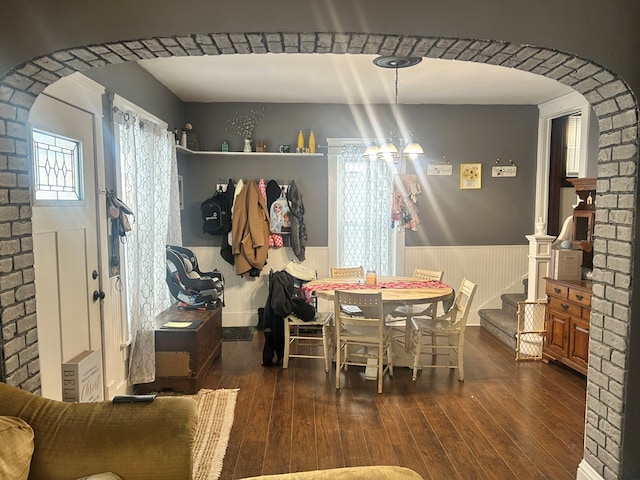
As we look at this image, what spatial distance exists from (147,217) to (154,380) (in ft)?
4.11

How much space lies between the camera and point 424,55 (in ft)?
6.88

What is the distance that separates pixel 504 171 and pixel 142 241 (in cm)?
422

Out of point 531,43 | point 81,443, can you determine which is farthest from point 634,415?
point 81,443

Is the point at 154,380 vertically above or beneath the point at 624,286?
beneath

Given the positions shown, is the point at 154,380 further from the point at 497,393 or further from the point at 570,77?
the point at 570,77

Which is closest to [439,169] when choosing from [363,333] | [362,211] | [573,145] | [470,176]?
[470,176]

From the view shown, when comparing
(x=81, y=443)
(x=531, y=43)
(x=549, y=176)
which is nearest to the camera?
(x=81, y=443)

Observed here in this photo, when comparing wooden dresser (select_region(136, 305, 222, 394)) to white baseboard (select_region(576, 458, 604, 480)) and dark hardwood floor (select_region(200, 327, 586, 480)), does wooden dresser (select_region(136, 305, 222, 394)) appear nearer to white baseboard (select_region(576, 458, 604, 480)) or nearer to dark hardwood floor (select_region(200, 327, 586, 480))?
dark hardwood floor (select_region(200, 327, 586, 480))

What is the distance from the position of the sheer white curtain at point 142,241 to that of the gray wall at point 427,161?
157 cm

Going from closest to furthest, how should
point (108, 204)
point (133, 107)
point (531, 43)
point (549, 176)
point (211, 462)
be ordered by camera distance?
point (531, 43) < point (211, 462) < point (108, 204) < point (133, 107) < point (549, 176)

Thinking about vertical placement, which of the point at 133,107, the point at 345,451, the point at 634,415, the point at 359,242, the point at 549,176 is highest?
the point at 133,107

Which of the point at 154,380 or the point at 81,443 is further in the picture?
the point at 154,380

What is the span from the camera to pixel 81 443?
1.69m

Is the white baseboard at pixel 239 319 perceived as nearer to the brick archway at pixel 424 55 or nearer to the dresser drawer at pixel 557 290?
the dresser drawer at pixel 557 290
